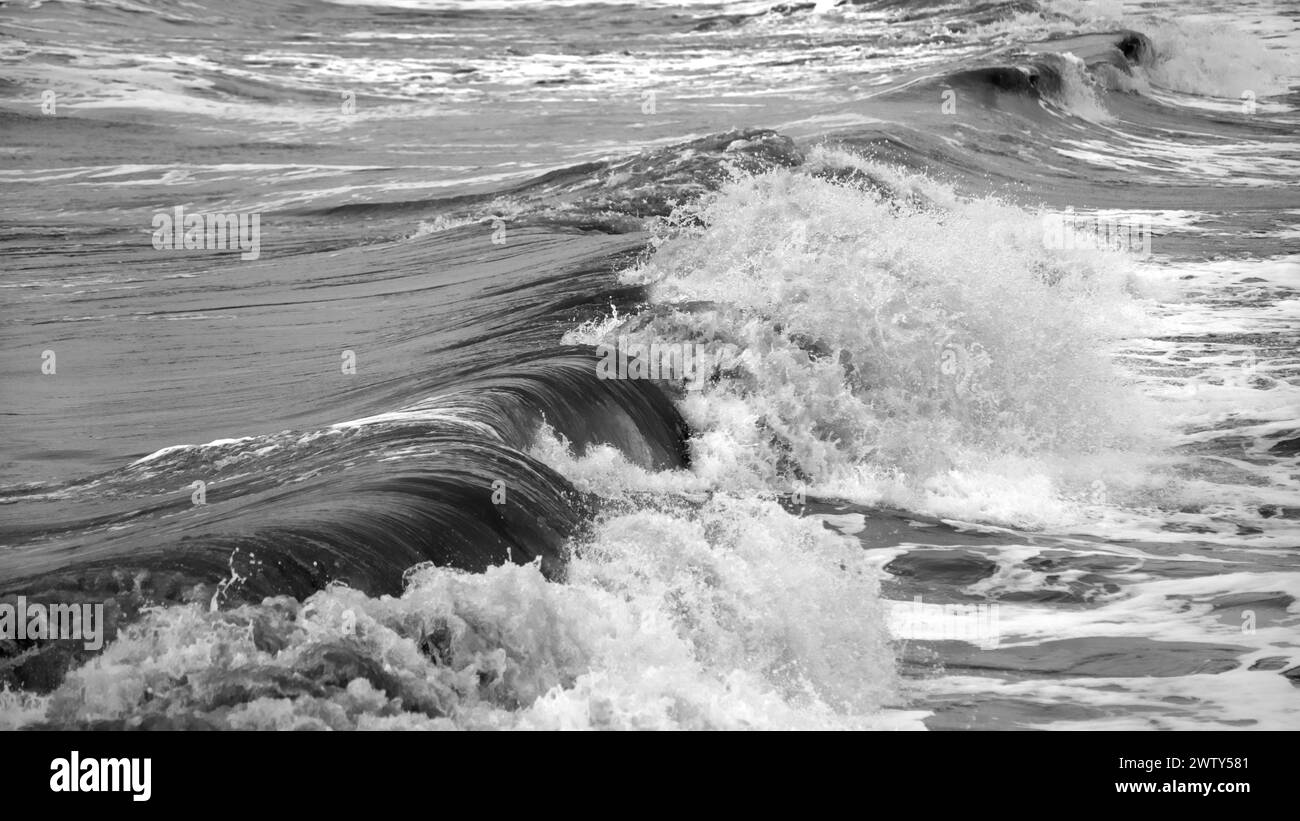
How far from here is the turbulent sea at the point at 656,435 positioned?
487 cm

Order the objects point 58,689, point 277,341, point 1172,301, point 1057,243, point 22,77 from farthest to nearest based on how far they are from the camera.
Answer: point 22,77, point 1057,243, point 1172,301, point 277,341, point 58,689

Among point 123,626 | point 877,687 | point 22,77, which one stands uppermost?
point 22,77

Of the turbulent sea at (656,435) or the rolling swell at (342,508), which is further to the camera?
the rolling swell at (342,508)

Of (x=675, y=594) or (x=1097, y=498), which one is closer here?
(x=675, y=594)

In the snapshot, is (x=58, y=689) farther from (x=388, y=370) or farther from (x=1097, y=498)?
(x=1097, y=498)

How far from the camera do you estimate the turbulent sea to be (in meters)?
4.87

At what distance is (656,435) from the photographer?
7.86 m

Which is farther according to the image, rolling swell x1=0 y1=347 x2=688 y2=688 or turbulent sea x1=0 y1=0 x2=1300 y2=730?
rolling swell x1=0 y1=347 x2=688 y2=688

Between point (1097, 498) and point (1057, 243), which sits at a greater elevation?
point (1057, 243)

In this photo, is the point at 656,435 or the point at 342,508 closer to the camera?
the point at 342,508

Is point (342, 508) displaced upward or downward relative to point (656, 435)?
upward
